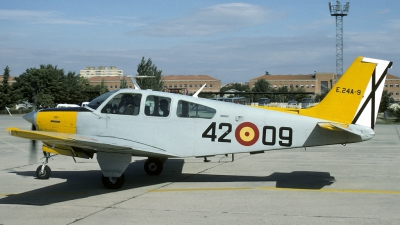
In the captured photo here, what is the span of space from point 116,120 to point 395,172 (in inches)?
281

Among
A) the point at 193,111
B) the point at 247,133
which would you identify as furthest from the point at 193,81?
the point at 247,133

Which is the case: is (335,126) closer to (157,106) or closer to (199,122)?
(199,122)

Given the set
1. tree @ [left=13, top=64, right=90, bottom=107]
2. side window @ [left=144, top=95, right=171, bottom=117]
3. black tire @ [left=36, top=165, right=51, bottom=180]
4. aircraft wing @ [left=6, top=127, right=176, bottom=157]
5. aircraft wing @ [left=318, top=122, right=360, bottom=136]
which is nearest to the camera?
aircraft wing @ [left=6, top=127, right=176, bottom=157]

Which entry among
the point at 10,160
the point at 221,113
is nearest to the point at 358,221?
the point at 221,113

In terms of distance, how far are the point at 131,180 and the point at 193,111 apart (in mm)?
2451

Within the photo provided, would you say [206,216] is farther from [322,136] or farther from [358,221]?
[322,136]

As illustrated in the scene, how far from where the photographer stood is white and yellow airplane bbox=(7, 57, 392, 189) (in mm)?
10141

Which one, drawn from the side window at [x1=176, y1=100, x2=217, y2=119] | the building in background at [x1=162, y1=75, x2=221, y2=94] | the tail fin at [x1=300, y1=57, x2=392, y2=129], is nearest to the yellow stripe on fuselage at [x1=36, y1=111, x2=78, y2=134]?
the side window at [x1=176, y1=100, x2=217, y2=119]

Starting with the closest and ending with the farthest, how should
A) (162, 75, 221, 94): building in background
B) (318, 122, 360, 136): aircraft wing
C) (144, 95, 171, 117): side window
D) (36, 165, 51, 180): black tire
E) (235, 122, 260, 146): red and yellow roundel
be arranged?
(318, 122, 360, 136): aircraft wing < (235, 122, 260, 146): red and yellow roundel < (144, 95, 171, 117): side window < (36, 165, 51, 180): black tire < (162, 75, 221, 94): building in background

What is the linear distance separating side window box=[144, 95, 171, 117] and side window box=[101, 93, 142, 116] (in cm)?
20

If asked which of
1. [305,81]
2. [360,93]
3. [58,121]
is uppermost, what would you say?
[305,81]

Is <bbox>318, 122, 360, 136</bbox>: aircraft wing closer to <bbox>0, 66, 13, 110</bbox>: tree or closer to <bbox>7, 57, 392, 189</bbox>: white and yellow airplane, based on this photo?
<bbox>7, 57, 392, 189</bbox>: white and yellow airplane

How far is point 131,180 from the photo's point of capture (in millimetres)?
11523

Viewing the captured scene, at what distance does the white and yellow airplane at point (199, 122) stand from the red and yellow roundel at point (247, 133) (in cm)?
2
